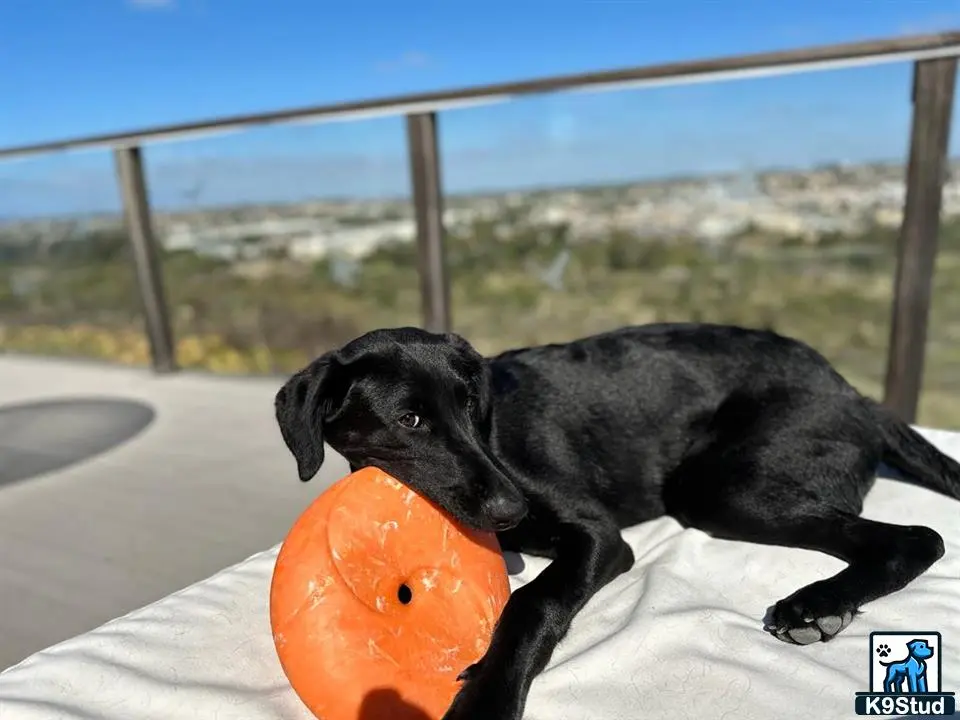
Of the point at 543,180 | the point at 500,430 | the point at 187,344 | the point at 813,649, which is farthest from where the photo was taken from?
the point at 543,180

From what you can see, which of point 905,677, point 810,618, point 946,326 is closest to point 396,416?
point 810,618

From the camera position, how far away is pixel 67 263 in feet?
19.9

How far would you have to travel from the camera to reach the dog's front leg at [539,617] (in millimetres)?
1317

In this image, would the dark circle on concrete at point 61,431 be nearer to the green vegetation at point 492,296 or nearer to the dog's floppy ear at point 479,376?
the green vegetation at point 492,296

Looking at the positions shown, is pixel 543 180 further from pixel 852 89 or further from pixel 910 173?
pixel 910 173

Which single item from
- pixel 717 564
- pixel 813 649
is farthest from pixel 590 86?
pixel 813 649

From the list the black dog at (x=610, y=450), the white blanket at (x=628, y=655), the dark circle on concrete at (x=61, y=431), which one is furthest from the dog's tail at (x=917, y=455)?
the dark circle on concrete at (x=61, y=431)

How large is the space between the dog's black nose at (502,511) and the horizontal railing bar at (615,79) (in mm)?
2228

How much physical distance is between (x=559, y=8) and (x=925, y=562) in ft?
37.6

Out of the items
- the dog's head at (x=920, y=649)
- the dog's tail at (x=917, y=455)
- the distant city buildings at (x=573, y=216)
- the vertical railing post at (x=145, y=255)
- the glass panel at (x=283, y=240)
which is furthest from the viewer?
the distant city buildings at (x=573, y=216)

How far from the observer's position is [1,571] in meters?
2.36

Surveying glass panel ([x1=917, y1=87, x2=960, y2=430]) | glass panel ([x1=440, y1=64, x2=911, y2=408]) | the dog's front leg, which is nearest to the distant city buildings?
glass panel ([x1=440, y1=64, x2=911, y2=408])

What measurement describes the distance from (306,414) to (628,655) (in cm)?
91

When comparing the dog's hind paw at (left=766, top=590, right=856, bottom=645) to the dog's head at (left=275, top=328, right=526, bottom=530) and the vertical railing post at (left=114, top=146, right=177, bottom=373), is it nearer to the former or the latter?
the dog's head at (left=275, top=328, right=526, bottom=530)
